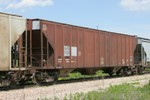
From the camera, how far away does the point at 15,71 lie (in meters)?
18.5

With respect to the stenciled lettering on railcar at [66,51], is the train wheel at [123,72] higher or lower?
lower

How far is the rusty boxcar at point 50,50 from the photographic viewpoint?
18062 millimetres

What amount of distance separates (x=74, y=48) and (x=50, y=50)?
252cm

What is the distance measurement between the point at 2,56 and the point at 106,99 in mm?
6830

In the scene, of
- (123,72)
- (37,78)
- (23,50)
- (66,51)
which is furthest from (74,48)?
(123,72)

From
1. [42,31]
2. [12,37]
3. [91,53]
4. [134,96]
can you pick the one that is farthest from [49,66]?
[134,96]

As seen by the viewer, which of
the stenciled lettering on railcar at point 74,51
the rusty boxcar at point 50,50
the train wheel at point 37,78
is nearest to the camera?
the rusty boxcar at point 50,50

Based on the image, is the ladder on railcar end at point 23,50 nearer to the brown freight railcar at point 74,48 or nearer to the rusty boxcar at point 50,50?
the rusty boxcar at point 50,50

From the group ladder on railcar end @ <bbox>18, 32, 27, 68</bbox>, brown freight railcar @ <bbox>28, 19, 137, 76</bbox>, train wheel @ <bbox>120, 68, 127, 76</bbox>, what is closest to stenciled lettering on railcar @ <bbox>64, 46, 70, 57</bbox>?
brown freight railcar @ <bbox>28, 19, 137, 76</bbox>

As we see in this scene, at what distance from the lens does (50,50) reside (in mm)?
21125

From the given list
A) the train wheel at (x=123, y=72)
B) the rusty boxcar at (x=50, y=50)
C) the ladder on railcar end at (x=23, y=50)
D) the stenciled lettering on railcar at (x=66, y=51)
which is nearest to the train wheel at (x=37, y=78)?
the rusty boxcar at (x=50, y=50)

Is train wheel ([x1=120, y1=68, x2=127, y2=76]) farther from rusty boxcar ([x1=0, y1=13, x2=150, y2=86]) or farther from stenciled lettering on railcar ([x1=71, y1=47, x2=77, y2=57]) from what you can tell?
stenciled lettering on railcar ([x1=71, y1=47, x2=77, y2=57])

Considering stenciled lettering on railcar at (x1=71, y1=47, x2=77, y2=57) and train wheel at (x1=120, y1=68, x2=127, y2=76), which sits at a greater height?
stenciled lettering on railcar at (x1=71, y1=47, x2=77, y2=57)

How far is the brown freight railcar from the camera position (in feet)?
67.2
